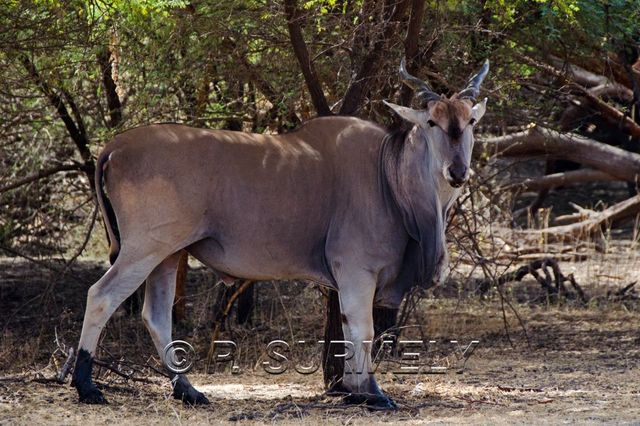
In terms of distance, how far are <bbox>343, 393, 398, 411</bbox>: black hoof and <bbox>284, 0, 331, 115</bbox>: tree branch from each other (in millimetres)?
2031

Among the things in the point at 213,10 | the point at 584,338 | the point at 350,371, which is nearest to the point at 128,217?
the point at 350,371

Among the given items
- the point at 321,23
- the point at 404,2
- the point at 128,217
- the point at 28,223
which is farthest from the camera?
the point at 28,223

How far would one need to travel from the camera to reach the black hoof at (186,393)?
271 inches

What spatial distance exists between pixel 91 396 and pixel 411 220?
6.83ft

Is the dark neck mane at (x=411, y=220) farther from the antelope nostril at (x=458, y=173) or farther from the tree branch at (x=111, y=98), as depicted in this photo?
the tree branch at (x=111, y=98)

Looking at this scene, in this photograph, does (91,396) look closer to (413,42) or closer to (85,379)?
(85,379)

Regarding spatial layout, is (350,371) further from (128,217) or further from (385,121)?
(385,121)

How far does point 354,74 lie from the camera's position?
8195 mm

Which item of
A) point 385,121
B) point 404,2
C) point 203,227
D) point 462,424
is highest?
point 404,2

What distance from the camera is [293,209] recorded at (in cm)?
689

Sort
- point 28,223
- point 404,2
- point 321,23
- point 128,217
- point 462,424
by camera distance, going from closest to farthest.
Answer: point 462,424, point 128,217, point 404,2, point 321,23, point 28,223

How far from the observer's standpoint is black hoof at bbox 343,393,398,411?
265 inches

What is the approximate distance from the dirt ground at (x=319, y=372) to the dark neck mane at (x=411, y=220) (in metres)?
0.78

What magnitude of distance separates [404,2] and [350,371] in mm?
2663
